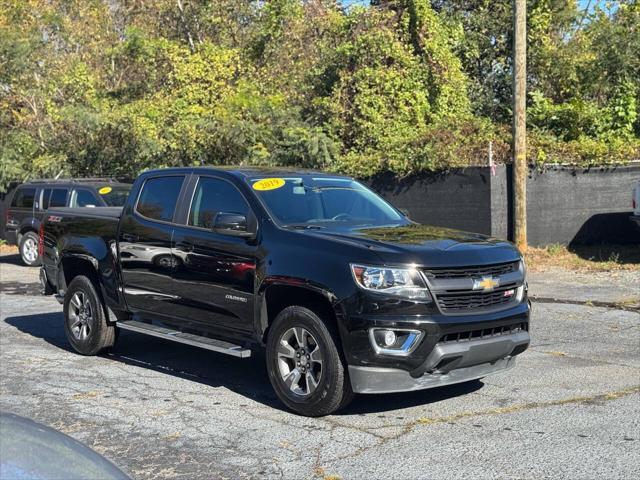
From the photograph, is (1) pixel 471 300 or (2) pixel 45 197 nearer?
(1) pixel 471 300

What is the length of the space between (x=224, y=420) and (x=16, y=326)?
18.0 feet

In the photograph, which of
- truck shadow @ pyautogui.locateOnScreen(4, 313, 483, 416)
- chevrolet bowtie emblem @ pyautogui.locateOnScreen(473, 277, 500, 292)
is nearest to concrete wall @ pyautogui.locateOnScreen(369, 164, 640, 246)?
truck shadow @ pyautogui.locateOnScreen(4, 313, 483, 416)

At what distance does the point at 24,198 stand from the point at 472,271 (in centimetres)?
1557

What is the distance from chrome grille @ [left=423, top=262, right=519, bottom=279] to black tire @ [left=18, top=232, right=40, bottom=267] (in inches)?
585

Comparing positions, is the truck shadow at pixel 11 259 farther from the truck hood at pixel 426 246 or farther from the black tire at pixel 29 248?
the truck hood at pixel 426 246

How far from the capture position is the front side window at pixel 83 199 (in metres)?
17.1

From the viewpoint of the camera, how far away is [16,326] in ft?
35.8

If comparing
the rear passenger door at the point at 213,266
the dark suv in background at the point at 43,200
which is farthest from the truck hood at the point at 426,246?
the dark suv in background at the point at 43,200

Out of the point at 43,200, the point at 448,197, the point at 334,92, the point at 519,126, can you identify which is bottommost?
the point at 448,197

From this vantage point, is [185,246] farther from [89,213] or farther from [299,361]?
[89,213]

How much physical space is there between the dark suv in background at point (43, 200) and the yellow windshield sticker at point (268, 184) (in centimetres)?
963

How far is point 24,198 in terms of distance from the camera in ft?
64.5

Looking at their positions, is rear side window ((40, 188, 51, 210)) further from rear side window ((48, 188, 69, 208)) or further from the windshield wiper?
the windshield wiper

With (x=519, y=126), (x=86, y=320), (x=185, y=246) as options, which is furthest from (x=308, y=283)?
(x=519, y=126)
